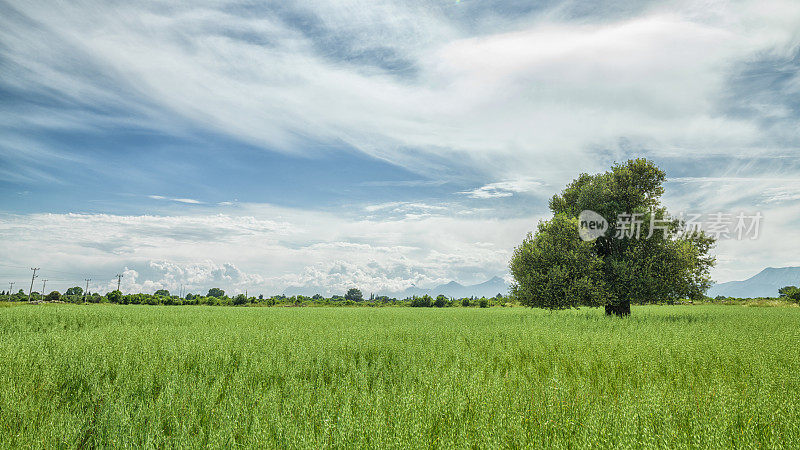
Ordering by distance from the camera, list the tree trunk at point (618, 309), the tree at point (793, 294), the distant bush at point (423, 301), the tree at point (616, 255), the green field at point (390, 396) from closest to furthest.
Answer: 1. the green field at point (390, 396)
2. the tree at point (616, 255)
3. the tree trunk at point (618, 309)
4. the tree at point (793, 294)
5. the distant bush at point (423, 301)

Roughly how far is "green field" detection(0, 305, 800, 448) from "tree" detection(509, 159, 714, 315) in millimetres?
10341

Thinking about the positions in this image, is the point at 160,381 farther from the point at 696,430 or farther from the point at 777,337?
the point at 777,337

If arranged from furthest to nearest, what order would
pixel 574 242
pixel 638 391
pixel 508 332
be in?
pixel 574 242
pixel 508 332
pixel 638 391

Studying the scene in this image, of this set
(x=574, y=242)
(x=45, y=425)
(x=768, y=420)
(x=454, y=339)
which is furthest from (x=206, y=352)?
(x=574, y=242)

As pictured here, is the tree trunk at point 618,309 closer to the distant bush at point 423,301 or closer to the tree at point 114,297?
the distant bush at point 423,301

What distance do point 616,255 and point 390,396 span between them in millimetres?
20376

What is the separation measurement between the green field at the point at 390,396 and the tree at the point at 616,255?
33.9 ft

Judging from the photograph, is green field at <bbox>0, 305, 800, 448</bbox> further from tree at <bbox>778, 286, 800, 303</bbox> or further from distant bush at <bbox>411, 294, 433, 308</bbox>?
tree at <bbox>778, 286, 800, 303</bbox>

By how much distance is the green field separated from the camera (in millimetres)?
3973

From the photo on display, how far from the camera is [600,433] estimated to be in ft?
13.0

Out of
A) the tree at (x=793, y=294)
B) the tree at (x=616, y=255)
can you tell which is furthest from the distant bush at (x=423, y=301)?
the tree at (x=793, y=294)

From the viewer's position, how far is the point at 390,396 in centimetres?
530

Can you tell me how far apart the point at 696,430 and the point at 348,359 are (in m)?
6.12

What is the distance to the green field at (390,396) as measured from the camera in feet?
13.0
